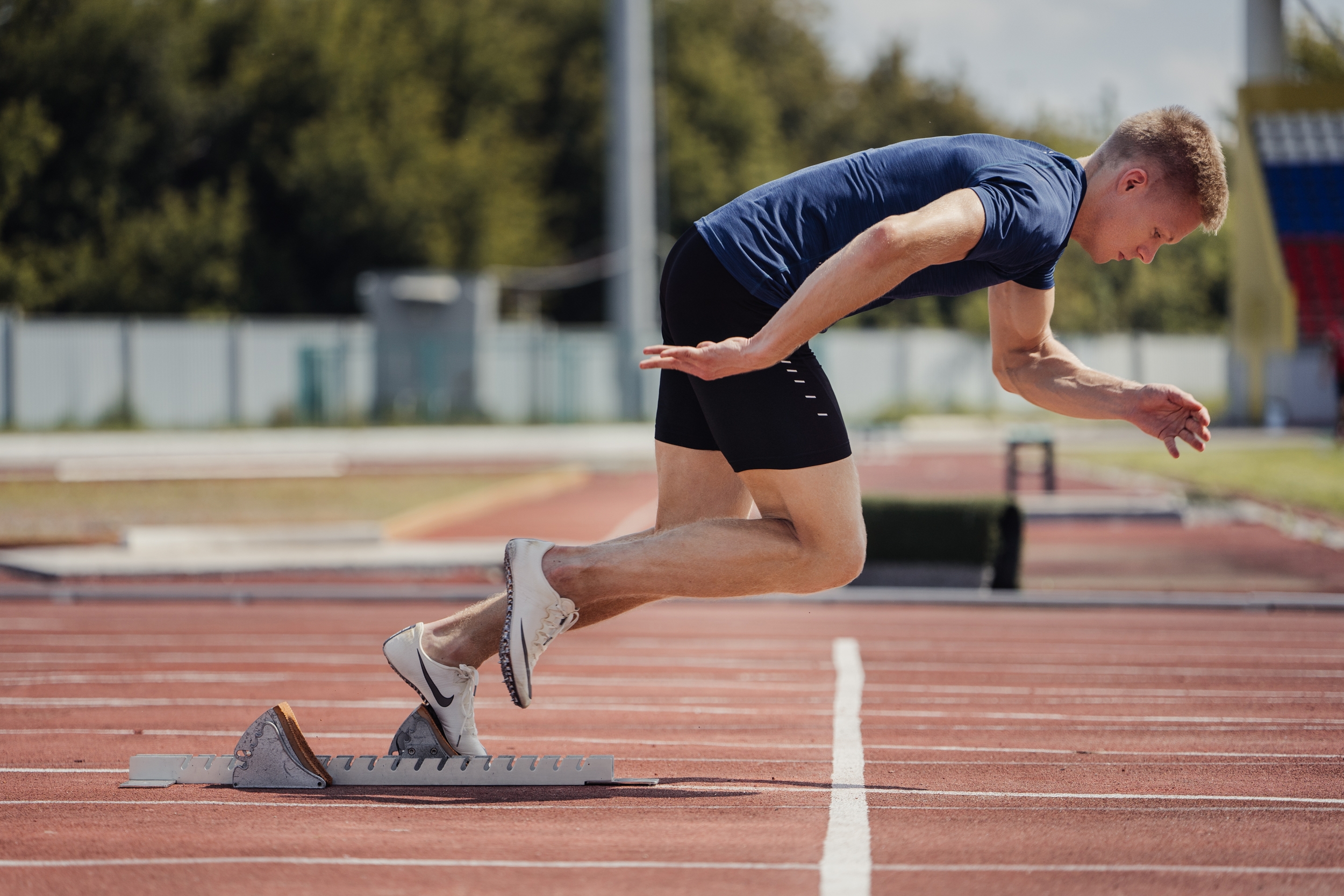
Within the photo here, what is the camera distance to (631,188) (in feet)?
112

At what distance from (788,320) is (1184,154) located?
1.15 metres

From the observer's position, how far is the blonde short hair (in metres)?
3.83

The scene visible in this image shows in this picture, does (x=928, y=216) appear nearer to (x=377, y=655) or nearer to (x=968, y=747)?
(x=968, y=747)

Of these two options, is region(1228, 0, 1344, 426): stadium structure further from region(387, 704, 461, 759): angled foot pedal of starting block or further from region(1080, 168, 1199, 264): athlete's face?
region(387, 704, 461, 759): angled foot pedal of starting block

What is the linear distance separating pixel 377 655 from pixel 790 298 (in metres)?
4.46

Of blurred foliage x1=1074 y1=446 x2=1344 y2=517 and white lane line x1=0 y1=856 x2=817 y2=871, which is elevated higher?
white lane line x1=0 y1=856 x2=817 y2=871

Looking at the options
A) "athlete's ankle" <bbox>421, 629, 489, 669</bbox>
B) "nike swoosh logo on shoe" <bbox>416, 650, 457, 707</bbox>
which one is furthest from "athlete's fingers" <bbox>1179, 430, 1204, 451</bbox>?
"nike swoosh logo on shoe" <bbox>416, 650, 457, 707</bbox>

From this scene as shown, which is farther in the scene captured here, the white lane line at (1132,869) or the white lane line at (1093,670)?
the white lane line at (1093,670)

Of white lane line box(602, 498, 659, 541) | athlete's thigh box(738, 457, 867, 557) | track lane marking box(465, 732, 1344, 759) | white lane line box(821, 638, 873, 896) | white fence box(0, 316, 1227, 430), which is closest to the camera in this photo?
white lane line box(821, 638, 873, 896)

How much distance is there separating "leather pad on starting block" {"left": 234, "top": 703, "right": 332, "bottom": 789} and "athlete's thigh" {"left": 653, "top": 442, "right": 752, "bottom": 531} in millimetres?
1225

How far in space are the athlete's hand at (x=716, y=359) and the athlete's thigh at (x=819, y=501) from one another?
38 cm

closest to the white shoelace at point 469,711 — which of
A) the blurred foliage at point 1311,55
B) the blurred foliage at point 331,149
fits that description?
the blurred foliage at point 331,149

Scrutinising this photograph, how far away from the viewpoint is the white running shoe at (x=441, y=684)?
13.8 ft

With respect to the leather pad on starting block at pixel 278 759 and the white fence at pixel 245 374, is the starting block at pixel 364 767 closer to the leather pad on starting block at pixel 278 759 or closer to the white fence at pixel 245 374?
the leather pad on starting block at pixel 278 759
